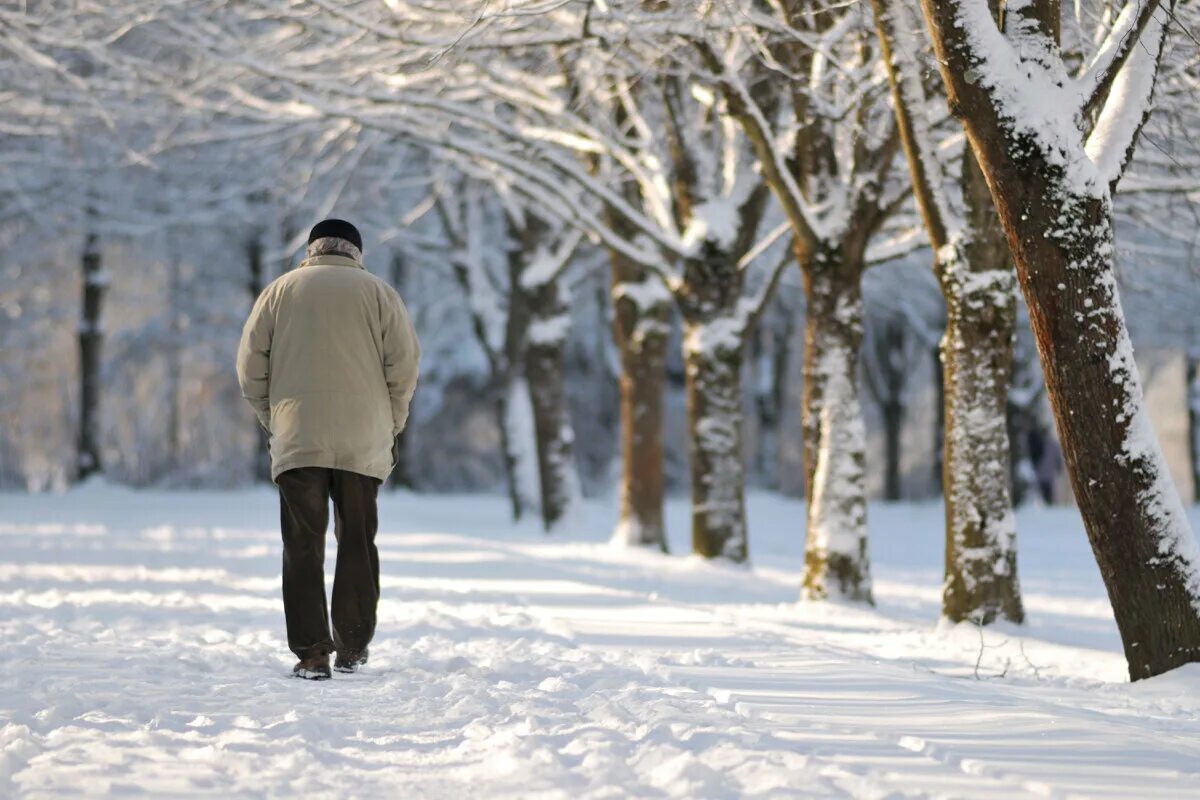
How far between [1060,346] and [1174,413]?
44673 millimetres

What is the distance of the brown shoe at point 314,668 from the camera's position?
19.3 feet

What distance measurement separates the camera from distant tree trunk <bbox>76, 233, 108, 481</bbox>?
28094 mm

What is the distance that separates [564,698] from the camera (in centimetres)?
531

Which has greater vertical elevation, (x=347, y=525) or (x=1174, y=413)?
(x=1174, y=413)

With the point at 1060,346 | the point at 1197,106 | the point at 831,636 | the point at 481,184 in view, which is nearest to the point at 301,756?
the point at 1060,346

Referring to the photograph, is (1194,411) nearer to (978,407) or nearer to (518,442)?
(518,442)

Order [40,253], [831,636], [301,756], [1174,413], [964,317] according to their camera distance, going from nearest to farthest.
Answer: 1. [301,756]
2. [831,636]
3. [964,317]
4. [40,253]
5. [1174,413]

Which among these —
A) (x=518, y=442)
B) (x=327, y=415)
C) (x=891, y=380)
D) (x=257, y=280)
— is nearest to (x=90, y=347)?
(x=257, y=280)

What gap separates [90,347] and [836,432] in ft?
72.6

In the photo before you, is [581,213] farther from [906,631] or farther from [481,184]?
[481,184]

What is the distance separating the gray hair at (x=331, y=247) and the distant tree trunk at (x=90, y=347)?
76.7ft

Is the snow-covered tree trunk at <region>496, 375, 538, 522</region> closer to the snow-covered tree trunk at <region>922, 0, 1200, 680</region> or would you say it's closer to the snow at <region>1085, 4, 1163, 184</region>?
the snow at <region>1085, 4, 1163, 184</region>

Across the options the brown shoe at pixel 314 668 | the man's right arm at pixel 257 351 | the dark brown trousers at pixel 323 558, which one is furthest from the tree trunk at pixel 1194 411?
the brown shoe at pixel 314 668

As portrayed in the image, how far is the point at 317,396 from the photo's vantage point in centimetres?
600
